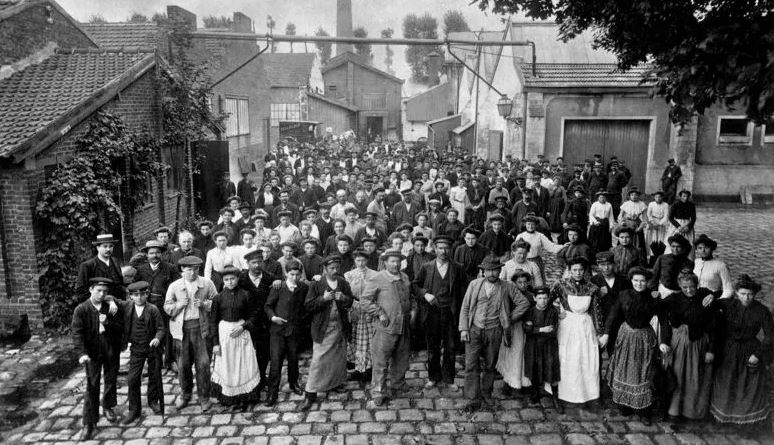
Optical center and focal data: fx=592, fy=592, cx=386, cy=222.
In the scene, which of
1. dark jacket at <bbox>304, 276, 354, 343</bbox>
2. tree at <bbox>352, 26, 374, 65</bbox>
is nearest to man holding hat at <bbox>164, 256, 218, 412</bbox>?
dark jacket at <bbox>304, 276, 354, 343</bbox>

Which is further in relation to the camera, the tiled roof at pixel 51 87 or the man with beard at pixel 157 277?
the tiled roof at pixel 51 87

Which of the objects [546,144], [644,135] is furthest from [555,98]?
[644,135]

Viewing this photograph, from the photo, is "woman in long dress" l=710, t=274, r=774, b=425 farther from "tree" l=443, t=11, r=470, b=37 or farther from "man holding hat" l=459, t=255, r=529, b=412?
"tree" l=443, t=11, r=470, b=37

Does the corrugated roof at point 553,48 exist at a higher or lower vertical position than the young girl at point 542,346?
higher

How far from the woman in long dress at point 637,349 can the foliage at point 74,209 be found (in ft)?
26.3

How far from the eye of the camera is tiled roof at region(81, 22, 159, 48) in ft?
57.8

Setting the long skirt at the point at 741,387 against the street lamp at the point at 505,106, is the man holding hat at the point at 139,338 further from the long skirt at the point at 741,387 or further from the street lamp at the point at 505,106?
the street lamp at the point at 505,106

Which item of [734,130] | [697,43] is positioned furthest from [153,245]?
[734,130]

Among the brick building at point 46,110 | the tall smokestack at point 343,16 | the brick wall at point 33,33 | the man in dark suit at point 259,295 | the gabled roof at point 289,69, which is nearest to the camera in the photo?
the man in dark suit at point 259,295

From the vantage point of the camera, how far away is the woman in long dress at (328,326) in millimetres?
7145

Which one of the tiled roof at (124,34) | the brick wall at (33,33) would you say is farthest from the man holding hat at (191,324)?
the tiled roof at (124,34)

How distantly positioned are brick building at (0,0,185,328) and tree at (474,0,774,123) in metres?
7.06

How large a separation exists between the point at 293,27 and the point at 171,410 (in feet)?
328

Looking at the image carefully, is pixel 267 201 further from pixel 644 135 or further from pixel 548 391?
pixel 644 135
